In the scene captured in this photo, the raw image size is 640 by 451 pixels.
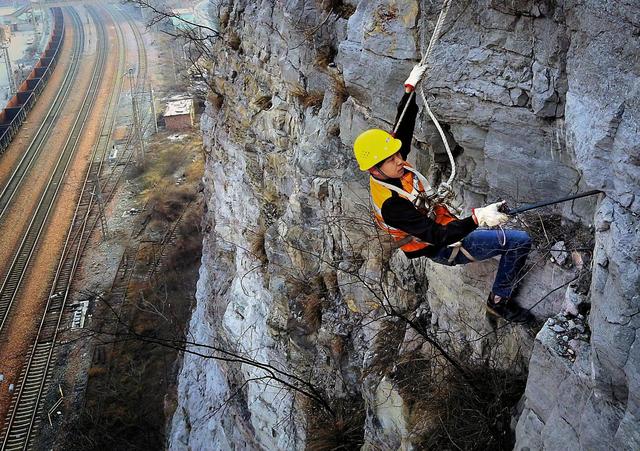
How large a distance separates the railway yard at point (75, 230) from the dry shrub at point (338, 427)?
3929 millimetres

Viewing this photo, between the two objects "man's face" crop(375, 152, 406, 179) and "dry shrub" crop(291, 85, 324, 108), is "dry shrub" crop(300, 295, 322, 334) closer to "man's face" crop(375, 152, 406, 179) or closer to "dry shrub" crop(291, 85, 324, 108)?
"dry shrub" crop(291, 85, 324, 108)

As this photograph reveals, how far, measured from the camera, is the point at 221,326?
13727 millimetres

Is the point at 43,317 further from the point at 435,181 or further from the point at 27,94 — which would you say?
the point at 27,94

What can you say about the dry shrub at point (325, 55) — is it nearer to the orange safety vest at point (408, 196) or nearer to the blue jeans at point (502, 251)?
the orange safety vest at point (408, 196)

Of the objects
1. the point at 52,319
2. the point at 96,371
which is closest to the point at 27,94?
the point at 52,319

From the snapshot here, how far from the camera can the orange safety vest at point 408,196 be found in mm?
5250

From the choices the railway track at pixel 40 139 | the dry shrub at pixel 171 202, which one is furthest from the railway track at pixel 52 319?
the railway track at pixel 40 139

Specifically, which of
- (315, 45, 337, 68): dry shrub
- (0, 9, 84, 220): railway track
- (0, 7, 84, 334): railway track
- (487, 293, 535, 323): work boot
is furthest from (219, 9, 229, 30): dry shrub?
(0, 9, 84, 220): railway track

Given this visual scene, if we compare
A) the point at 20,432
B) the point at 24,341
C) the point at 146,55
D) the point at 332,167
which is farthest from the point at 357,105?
the point at 146,55

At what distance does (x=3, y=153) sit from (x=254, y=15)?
111ft

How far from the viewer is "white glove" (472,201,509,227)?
15.5 feet

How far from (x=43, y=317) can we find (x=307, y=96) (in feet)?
63.8

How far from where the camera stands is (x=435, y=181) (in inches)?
257

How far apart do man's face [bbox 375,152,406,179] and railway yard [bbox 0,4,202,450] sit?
259 inches
